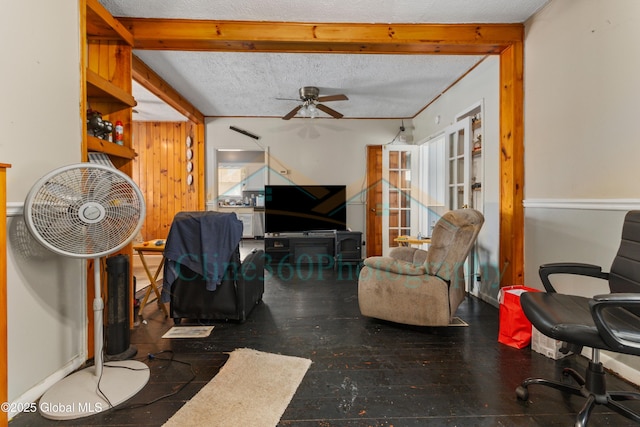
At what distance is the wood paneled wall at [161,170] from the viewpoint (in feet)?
18.0

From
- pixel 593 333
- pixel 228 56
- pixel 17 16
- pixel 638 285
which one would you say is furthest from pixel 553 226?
pixel 17 16

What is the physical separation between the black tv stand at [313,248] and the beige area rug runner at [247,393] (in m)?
2.83

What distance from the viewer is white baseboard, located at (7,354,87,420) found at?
1429 millimetres

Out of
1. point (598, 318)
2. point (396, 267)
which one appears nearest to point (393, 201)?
point (396, 267)

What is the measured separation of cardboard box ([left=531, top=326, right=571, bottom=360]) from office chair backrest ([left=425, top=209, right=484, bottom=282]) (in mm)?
641

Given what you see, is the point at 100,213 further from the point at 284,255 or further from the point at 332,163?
the point at 332,163

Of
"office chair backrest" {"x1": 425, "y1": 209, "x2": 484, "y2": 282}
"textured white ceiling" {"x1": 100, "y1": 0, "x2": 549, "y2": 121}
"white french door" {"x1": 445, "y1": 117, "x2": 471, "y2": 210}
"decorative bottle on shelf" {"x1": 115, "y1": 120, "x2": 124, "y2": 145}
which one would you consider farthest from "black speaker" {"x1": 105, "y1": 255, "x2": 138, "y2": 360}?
"white french door" {"x1": 445, "y1": 117, "x2": 471, "y2": 210}

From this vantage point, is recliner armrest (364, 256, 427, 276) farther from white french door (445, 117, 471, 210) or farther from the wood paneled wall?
the wood paneled wall

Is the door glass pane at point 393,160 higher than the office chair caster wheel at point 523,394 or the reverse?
higher

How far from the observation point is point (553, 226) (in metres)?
2.23

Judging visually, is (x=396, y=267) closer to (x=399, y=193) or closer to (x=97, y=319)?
(x=97, y=319)

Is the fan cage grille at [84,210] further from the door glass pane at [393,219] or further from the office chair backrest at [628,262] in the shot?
the door glass pane at [393,219]

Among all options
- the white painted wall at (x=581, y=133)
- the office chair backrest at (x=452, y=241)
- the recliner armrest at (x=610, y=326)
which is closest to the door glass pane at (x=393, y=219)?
the white painted wall at (x=581, y=133)

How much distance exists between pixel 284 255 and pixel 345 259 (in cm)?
101
